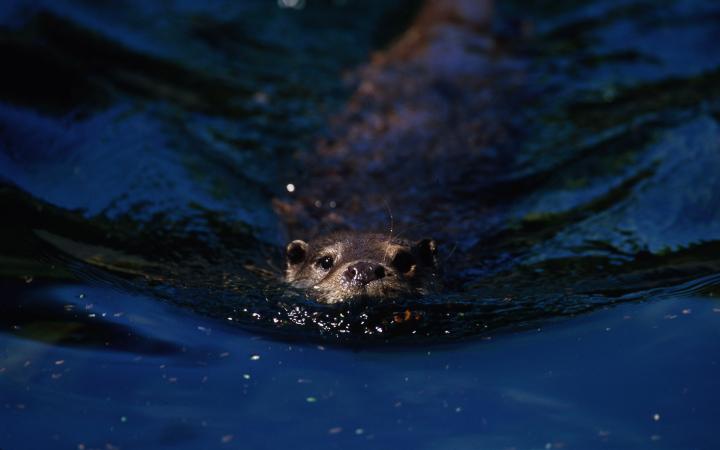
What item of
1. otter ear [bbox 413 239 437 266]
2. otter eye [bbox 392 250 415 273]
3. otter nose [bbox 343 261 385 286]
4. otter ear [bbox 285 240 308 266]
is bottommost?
otter nose [bbox 343 261 385 286]

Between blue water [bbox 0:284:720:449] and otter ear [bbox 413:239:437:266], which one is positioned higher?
otter ear [bbox 413:239:437:266]

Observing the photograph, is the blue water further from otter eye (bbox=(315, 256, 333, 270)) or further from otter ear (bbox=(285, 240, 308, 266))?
otter ear (bbox=(285, 240, 308, 266))

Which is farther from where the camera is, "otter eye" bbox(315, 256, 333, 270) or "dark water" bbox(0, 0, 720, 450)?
"otter eye" bbox(315, 256, 333, 270)

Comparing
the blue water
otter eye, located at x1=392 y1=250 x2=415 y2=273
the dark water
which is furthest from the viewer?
otter eye, located at x1=392 y1=250 x2=415 y2=273

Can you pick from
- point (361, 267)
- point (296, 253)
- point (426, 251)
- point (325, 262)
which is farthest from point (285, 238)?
point (361, 267)

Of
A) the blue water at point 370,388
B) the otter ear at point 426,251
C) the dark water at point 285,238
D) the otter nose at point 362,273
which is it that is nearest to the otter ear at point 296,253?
the dark water at point 285,238

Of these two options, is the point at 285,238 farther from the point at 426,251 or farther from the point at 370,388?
the point at 370,388

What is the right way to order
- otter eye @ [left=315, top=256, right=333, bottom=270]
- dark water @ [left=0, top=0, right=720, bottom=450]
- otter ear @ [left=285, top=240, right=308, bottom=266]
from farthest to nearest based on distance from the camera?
otter ear @ [left=285, top=240, right=308, bottom=266], otter eye @ [left=315, top=256, right=333, bottom=270], dark water @ [left=0, top=0, right=720, bottom=450]

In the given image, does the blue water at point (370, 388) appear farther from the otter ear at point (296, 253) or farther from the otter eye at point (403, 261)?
the otter ear at point (296, 253)

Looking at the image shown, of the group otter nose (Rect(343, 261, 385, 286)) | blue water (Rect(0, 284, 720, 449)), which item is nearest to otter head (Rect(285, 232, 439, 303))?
otter nose (Rect(343, 261, 385, 286))
